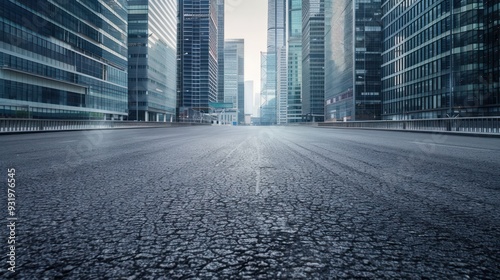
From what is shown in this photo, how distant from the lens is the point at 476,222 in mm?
2521

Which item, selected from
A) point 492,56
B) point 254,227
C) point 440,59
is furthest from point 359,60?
point 254,227

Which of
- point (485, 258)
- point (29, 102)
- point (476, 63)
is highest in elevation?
point (476, 63)

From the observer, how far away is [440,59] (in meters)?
64.5

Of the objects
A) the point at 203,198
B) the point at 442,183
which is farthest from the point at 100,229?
the point at 442,183

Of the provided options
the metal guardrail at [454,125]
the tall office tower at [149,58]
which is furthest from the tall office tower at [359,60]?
the tall office tower at [149,58]

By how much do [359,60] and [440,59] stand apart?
41.1 meters

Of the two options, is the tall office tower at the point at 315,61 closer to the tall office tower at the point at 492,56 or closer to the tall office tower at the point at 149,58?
the tall office tower at the point at 149,58

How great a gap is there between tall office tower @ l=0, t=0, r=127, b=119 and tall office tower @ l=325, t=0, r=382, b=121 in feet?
230

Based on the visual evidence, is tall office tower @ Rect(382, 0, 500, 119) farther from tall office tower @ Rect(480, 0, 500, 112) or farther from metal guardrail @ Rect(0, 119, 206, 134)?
metal guardrail @ Rect(0, 119, 206, 134)

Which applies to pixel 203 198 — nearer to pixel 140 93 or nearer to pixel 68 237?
pixel 68 237

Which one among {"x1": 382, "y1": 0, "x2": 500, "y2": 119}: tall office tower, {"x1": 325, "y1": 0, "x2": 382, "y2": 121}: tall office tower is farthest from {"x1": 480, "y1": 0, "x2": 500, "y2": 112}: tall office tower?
{"x1": 325, "y1": 0, "x2": 382, "y2": 121}: tall office tower

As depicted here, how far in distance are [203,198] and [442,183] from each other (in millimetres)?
3313

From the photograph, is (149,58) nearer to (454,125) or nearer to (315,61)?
(454,125)

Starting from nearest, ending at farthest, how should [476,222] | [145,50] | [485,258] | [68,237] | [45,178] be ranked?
[485,258] < [68,237] < [476,222] < [45,178] < [145,50]
